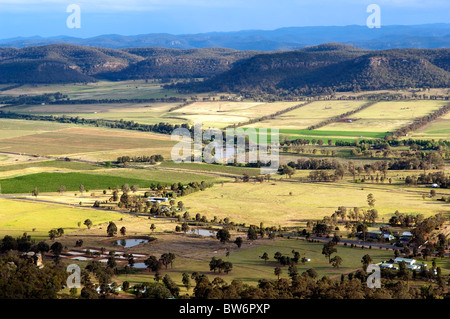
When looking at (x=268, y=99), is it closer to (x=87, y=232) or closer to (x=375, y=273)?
(x=87, y=232)

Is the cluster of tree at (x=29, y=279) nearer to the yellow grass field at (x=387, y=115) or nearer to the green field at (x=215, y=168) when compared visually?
the green field at (x=215, y=168)

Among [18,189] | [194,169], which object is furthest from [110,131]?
[18,189]

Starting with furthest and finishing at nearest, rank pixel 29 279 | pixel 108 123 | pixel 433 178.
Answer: pixel 108 123, pixel 433 178, pixel 29 279

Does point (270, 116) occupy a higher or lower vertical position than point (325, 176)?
higher

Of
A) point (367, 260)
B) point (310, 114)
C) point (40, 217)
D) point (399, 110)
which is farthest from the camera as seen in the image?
point (310, 114)

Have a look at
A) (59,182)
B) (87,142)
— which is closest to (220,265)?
(59,182)
